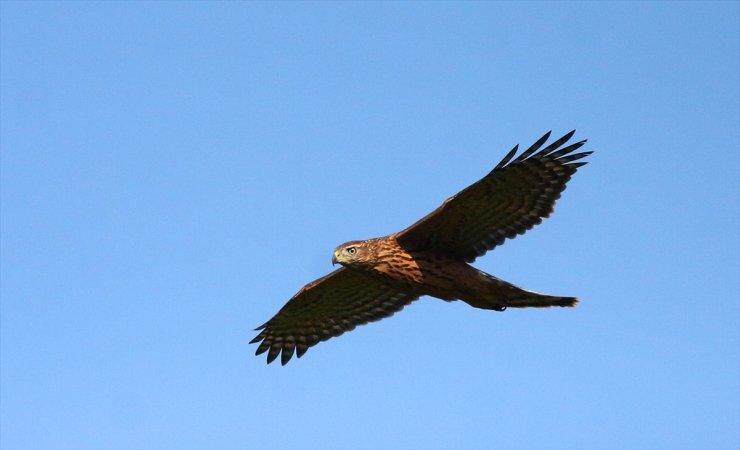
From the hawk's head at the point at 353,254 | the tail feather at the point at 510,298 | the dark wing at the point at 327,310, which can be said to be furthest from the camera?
the dark wing at the point at 327,310

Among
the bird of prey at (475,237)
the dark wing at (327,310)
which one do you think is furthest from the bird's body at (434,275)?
the dark wing at (327,310)

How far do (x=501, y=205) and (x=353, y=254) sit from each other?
2.06 metres

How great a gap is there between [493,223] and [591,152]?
5.21 ft

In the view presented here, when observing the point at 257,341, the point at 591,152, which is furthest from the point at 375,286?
the point at 591,152

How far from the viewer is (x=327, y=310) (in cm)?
1844

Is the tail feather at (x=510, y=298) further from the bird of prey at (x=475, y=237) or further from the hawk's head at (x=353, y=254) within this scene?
the hawk's head at (x=353, y=254)

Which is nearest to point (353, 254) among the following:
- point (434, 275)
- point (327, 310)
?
point (434, 275)

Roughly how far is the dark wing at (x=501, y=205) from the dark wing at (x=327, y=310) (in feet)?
4.34

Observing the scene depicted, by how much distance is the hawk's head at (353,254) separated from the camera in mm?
16312

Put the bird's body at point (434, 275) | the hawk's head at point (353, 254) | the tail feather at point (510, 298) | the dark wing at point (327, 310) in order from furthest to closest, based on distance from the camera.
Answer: the dark wing at point (327, 310)
the hawk's head at point (353, 254)
the bird's body at point (434, 275)
the tail feather at point (510, 298)

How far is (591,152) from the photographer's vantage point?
1617cm

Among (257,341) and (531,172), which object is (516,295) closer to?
(531,172)

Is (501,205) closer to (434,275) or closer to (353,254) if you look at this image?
(434,275)

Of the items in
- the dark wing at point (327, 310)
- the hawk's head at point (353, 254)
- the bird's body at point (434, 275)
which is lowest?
the bird's body at point (434, 275)
